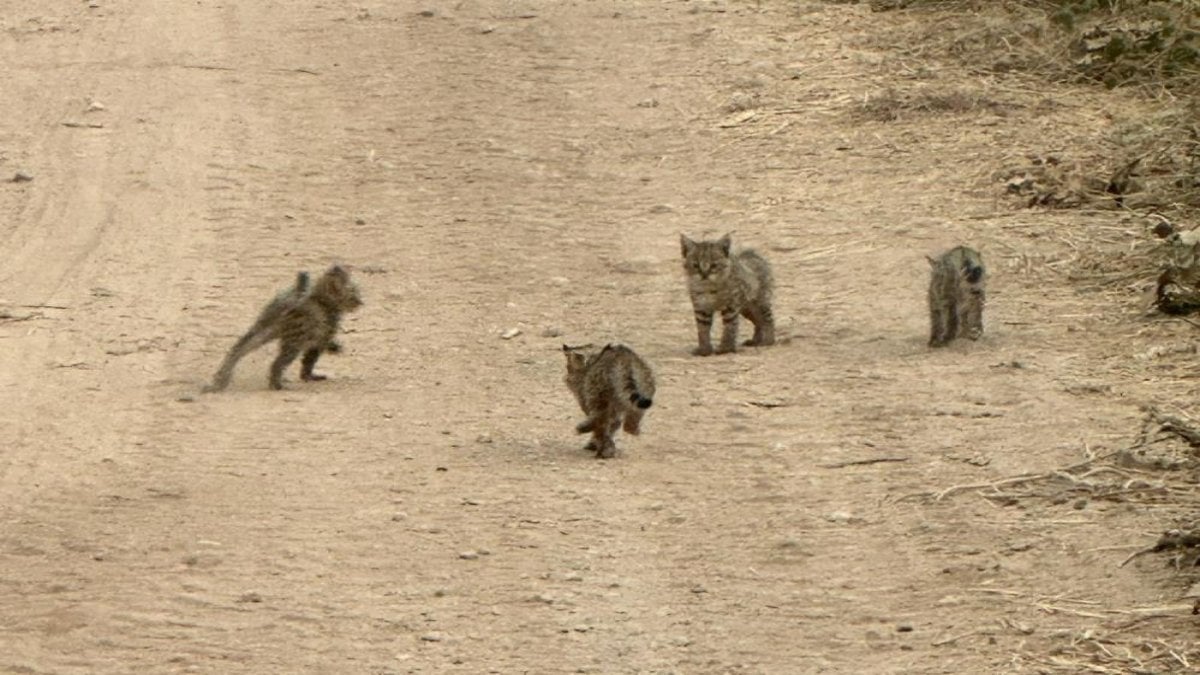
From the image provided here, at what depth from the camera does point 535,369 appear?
11398 mm

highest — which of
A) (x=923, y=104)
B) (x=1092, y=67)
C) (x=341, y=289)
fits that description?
(x=1092, y=67)

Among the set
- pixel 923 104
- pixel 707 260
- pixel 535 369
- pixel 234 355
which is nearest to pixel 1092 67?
pixel 923 104

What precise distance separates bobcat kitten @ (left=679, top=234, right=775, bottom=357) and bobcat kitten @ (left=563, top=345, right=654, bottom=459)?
1918mm

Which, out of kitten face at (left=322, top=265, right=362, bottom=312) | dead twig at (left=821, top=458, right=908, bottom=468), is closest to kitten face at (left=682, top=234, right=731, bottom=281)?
kitten face at (left=322, top=265, right=362, bottom=312)

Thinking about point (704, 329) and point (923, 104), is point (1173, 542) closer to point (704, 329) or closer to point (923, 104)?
point (704, 329)

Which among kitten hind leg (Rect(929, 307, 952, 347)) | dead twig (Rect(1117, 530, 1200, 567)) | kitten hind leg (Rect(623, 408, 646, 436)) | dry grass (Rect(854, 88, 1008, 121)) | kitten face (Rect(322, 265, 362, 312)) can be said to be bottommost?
dead twig (Rect(1117, 530, 1200, 567))

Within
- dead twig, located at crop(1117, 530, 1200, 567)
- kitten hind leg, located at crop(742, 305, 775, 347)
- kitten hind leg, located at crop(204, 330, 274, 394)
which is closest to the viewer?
dead twig, located at crop(1117, 530, 1200, 567)

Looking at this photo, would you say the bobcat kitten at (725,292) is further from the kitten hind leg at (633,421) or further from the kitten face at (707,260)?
the kitten hind leg at (633,421)

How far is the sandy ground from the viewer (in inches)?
313

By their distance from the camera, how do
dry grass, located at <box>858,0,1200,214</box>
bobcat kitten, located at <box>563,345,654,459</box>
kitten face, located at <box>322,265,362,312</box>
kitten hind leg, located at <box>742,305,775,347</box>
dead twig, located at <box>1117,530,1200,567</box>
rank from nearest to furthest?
dead twig, located at <box>1117,530,1200,567</box> → bobcat kitten, located at <box>563,345,654,459</box> → kitten face, located at <box>322,265,362,312</box> → kitten hind leg, located at <box>742,305,775,347</box> → dry grass, located at <box>858,0,1200,214</box>

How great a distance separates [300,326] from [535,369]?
114 cm

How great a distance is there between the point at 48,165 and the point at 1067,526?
917cm

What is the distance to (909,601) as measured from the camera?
26.5 ft

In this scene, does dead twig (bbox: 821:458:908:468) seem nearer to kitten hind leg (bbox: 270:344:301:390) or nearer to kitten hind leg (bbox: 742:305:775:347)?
kitten hind leg (bbox: 742:305:775:347)
